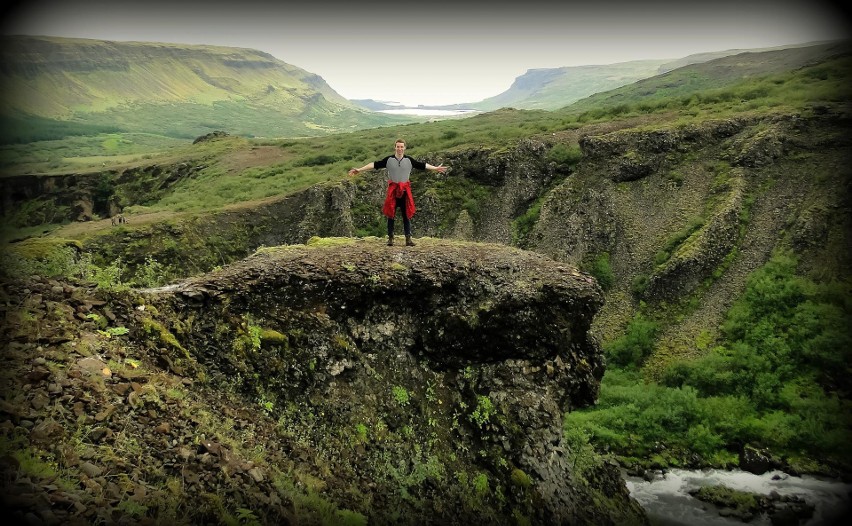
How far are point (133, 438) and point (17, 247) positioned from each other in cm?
888

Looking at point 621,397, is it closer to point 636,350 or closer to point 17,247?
point 636,350

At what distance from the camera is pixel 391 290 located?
13188mm

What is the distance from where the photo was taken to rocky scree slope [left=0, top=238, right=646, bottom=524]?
6.95m

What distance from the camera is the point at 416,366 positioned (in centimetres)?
1312

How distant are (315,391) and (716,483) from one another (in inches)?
938

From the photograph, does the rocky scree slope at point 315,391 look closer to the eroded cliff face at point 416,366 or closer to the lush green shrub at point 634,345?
the eroded cliff face at point 416,366

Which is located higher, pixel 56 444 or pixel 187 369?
pixel 56 444

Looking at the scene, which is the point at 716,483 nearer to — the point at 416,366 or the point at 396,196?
the point at 416,366

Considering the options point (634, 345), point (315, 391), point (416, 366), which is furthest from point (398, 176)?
point (634, 345)

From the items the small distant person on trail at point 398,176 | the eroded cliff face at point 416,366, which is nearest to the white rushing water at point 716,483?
the eroded cliff face at point 416,366

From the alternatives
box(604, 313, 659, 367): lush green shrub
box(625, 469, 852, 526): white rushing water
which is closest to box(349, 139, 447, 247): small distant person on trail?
box(625, 469, 852, 526): white rushing water

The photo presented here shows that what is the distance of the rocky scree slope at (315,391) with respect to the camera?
6953 mm

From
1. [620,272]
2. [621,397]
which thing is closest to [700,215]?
[620,272]

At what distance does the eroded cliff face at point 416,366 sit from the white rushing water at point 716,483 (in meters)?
11.0
